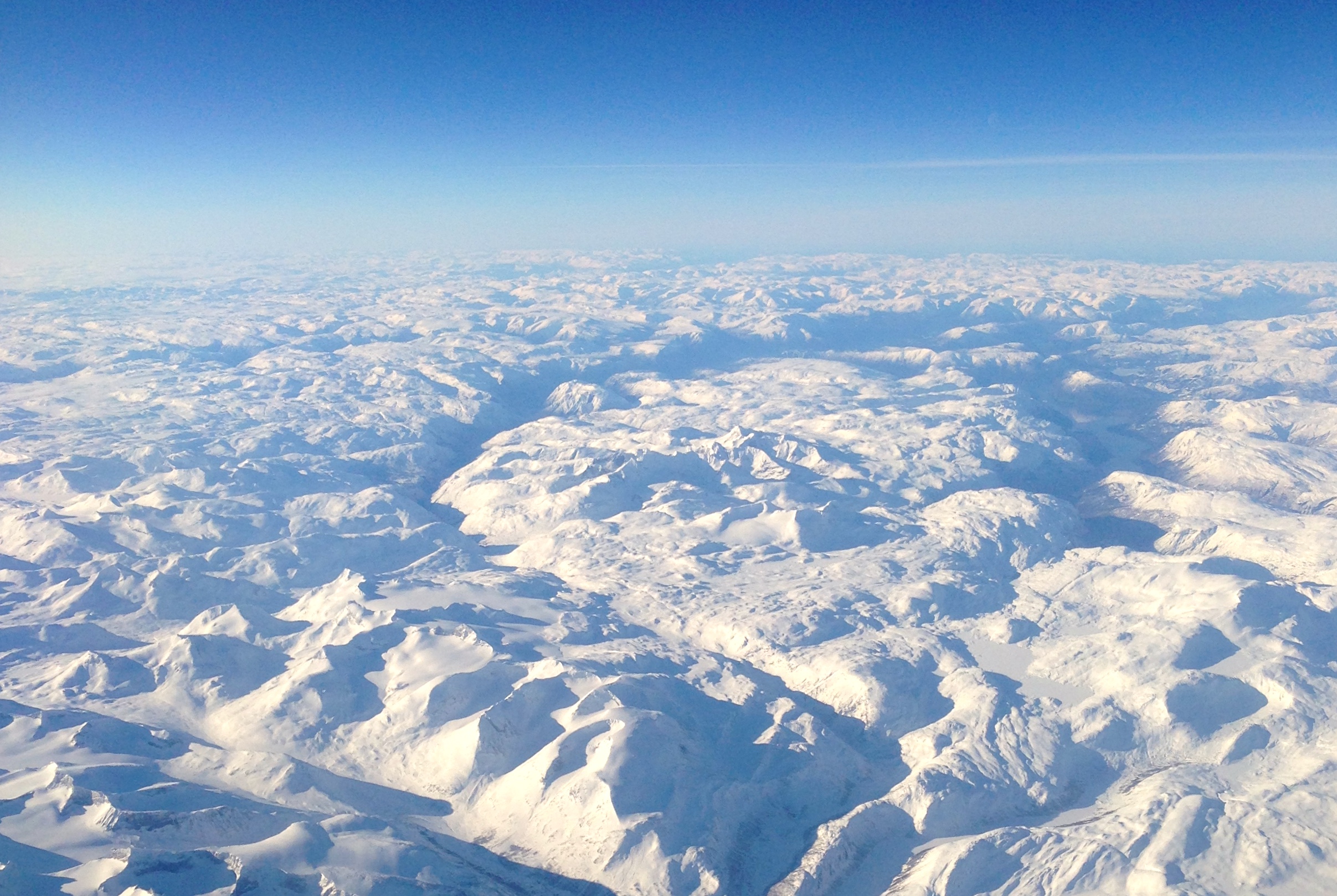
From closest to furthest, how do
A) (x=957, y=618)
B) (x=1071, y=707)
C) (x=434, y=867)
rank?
1. (x=434, y=867)
2. (x=1071, y=707)
3. (x=957, y=618)

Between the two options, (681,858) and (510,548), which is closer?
(681,858)

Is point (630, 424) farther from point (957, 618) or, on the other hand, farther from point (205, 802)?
point (205, 802)

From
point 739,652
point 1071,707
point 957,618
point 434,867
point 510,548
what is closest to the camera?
point 434,867

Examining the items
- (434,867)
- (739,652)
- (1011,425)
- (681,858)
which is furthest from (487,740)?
(1011,425)

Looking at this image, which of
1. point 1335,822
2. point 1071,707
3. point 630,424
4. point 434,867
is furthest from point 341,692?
point 630,424

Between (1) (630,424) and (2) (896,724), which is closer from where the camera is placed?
(2) (896,724)

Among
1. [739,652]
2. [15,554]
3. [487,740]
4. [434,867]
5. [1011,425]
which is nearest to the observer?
[434,867]

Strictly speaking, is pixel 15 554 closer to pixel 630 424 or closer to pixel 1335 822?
pixel 630 424

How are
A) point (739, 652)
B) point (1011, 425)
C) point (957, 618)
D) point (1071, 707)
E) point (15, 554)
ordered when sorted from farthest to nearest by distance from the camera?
point (1011, 425) → point (15, 554) → point (957, 618) → point (739, 652) → point (1071, 707)

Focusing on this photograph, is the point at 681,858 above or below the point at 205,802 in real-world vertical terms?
below
